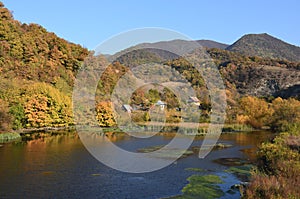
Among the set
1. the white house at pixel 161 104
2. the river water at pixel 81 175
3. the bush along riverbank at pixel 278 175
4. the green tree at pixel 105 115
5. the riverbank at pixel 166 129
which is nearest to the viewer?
the bush along riverbank at pixel 278 175

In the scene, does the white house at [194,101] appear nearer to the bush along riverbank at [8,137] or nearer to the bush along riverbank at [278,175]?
the bush along riverbank at [8,137]

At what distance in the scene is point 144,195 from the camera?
541 inches

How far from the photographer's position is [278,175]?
39.4 ft

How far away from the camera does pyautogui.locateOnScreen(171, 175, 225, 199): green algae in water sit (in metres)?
13.7

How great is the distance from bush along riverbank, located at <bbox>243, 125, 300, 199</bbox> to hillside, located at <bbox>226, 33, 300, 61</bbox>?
124 metres

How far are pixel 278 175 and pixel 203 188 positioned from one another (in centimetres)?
374

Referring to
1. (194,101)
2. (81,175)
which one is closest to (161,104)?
(194,101)

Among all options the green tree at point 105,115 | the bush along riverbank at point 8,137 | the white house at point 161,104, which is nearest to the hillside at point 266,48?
the white house at point 161,104

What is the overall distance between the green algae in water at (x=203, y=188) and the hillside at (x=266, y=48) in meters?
125

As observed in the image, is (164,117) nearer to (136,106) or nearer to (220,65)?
(136,106)

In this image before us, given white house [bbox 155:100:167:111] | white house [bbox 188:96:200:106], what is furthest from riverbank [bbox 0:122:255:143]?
white house [bbox 188:96:200:106]

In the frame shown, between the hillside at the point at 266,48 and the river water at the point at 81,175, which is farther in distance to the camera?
the hillside at the point at 266,48

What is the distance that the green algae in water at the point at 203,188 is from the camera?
45.0 ft

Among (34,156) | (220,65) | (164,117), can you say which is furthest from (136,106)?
(220,65)
